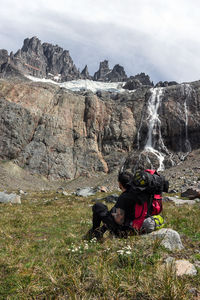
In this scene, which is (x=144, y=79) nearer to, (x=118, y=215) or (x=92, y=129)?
(x=92, y=129)

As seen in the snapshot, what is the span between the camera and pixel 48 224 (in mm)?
9227

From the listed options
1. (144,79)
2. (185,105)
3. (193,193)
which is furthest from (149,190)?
(144,79)

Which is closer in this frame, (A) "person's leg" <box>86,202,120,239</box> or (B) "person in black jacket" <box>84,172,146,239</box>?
(B) "person in black jacket" <box>84,172,146,239</box>

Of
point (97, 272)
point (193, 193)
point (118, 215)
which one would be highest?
point (118, 215)

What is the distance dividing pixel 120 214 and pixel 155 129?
52084 mm

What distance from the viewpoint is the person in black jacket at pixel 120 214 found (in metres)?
5.02

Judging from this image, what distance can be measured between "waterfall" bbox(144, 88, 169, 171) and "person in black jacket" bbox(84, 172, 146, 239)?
1717 inches

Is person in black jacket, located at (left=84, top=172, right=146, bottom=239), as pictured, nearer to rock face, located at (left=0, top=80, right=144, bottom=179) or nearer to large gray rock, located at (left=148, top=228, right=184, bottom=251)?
large gray rock, located at (left=148, top=228, right=184, bottom=251)

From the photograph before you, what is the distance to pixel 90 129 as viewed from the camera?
57406mm

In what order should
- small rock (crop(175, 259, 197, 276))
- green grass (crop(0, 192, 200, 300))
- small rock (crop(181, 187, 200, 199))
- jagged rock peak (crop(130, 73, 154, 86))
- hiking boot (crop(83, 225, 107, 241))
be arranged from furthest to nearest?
jagged rock peak (crop(130, 73, 154, 86)), small rock (crop(181, 187, 200, 199)), hiking boot (crop(83, 225, 107, 241)), small rock (crop(175, 259, 197, 276)), green grass (crop(0, 192, 200, 300))

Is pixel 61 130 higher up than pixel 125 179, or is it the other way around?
pixel 61 130

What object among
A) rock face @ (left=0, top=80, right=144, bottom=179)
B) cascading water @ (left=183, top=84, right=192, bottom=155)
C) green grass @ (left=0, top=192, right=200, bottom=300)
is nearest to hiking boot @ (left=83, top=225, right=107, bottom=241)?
green grass @ (left=0, top=192, right=200, bottom=300)

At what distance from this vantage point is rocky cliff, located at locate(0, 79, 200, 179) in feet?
161

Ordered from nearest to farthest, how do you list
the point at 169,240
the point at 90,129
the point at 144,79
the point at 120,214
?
the point at 169,240 < the point at 120,214 < the point at 90,129 < the point at 144,79
